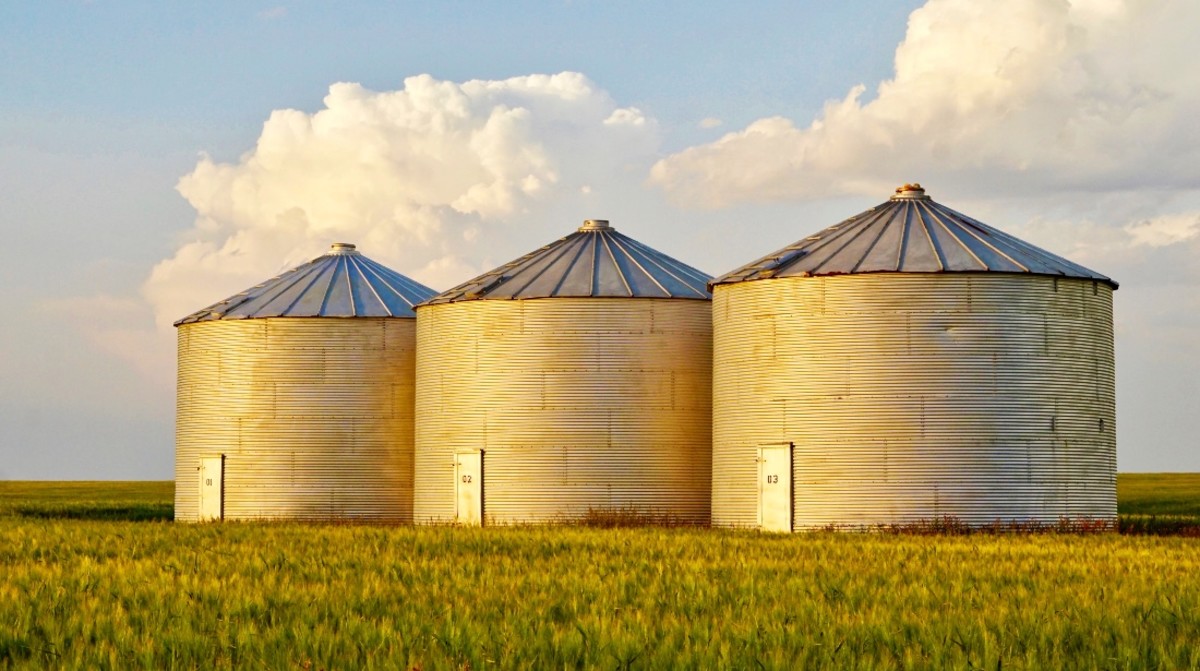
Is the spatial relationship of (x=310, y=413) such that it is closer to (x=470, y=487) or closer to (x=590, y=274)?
(x=470, y=487)

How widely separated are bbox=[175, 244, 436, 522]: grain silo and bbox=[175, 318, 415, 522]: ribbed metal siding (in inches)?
1.2

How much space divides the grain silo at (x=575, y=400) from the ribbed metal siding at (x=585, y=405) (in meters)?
0.03

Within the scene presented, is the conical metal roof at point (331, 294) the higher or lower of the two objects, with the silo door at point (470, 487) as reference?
higher

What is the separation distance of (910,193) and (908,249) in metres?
4.70

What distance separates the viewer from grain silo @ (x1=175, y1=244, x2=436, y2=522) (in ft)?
170

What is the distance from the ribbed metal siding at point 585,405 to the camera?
149 feet

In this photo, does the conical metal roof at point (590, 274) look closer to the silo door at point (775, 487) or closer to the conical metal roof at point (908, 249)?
the conical metal roof at point (908, 249)

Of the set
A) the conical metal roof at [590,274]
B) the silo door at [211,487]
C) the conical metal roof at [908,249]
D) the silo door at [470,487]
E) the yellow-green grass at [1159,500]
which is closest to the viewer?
the conical metal roof at [908,249]

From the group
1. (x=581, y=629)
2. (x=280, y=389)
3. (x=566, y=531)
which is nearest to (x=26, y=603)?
(x=581, y=629)

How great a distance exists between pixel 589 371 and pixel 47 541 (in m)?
14.9

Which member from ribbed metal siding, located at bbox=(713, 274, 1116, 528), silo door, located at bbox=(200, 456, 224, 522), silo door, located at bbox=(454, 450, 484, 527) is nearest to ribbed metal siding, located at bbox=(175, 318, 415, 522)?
silo door, located at bbox=(200, 456, 224, 522)

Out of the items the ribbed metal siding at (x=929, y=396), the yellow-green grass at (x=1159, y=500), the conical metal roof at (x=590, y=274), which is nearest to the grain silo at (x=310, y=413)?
the conical metal roof at (x=590, y=274)

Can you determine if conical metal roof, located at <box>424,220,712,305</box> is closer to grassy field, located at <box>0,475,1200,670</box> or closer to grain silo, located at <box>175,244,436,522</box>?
grain silo, located at <box>175,244,436,522</box>

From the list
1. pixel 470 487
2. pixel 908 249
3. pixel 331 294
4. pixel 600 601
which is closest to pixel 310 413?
pixel 331 294
